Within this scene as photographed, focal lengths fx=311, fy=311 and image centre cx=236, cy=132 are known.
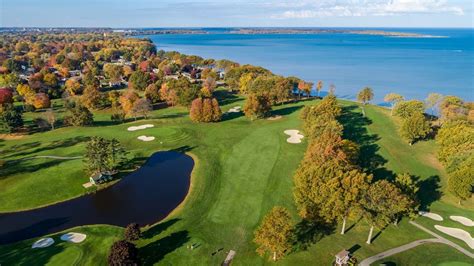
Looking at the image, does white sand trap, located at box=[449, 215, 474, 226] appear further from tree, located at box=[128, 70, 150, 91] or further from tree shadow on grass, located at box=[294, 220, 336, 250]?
tree, located at box=[128, 70, 150, 91]

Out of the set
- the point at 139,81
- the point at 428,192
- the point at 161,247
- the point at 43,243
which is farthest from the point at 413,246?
the point at 139,81

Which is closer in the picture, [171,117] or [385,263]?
[385,263]

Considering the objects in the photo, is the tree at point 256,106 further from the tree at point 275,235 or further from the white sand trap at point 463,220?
the white sand trap at point 463,220

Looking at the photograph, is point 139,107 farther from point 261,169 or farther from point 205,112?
point 261,169

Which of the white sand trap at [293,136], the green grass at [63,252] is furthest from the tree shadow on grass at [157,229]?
the white sand trap at [293,136]

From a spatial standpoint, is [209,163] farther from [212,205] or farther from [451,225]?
[451,225]

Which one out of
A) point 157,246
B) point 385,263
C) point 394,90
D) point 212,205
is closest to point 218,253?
point 157,246

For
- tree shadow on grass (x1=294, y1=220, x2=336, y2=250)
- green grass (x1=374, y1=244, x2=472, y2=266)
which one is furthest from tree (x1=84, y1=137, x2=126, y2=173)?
green grass (x1=374, y1=244, x2=472, y2=266)
